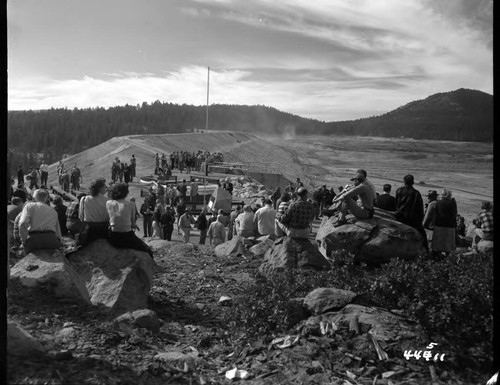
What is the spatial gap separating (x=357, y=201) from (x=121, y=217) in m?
4.80

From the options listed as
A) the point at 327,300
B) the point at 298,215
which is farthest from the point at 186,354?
the point at 298,215

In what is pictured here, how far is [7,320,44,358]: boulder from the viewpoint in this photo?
4.25 m

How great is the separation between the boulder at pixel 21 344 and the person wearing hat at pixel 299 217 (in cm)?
513

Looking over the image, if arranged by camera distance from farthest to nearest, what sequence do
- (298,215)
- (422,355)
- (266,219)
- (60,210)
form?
1. (266,219)
2. (60,210)
3. (298,215)
4. (422,355)

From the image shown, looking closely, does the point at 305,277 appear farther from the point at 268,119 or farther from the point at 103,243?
the point at 268,119

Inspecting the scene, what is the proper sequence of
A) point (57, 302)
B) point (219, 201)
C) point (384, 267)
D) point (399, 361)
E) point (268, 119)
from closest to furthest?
point (399, 361) → point (57, 302) → point (384, 267) → point (219, 201) → point (268, 119)

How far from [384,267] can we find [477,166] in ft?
129

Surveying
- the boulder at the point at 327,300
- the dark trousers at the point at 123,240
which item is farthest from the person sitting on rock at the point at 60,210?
the boulder at the point at 327,300

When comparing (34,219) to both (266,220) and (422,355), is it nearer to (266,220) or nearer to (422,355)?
(422,355)

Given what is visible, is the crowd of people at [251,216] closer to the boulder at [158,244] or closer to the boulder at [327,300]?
the boulder at [158,244]

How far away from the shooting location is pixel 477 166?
136 feet

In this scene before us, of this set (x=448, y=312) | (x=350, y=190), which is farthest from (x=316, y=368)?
(x=350, y=190)

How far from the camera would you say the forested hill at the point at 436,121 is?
997 centimetres

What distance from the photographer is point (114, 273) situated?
23.2ft
